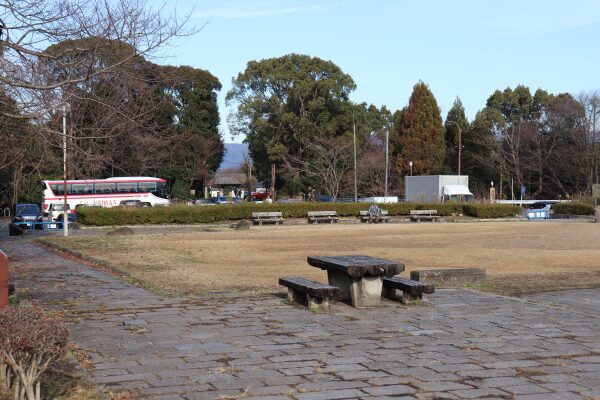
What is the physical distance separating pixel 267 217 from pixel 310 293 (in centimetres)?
2922

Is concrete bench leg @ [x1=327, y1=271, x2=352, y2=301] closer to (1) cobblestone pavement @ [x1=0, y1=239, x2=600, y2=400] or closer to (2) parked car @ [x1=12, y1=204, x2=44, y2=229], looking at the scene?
(1) cobblestone pavement @ [x1=0, y1=239, x2=600, y2=400]

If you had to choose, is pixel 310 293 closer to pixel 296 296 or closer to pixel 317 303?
pixel 317 303

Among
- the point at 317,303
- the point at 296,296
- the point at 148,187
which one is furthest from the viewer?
the point at 148,187

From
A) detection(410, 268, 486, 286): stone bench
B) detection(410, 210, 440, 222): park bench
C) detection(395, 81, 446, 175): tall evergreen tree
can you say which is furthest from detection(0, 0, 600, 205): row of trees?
detection(410, 268, 486, 286): stone bench

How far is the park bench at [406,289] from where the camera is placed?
8945 millimetres

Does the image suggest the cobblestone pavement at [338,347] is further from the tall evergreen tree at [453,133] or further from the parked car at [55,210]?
the tall evergreen tree at [453,133]

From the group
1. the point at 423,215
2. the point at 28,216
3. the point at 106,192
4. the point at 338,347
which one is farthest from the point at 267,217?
the point at 338,347

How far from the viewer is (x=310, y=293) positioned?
8695mm

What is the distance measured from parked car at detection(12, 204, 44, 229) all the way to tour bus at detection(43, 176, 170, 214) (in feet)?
22.9

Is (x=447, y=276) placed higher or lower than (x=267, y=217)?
lower

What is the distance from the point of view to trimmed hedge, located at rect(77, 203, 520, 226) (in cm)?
3584

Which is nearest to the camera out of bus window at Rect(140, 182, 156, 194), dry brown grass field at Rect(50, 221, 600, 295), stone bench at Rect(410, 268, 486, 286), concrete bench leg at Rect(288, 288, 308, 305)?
concrete bench leg at Rect(288, 288, 308, 305)

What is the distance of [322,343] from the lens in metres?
6.76

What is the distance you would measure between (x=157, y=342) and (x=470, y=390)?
316 centimetres
